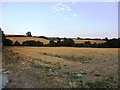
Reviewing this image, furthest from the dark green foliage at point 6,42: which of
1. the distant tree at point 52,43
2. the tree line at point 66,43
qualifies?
the distant tree at point 52,43

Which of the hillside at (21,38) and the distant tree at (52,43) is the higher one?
the hillside at (21,38)

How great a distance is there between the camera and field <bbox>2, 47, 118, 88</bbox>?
349cm

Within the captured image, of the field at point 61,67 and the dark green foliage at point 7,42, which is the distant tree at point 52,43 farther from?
the dark green foliage at point 7,42

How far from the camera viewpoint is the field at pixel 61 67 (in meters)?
3.49

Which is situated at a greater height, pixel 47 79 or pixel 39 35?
pixel 39 35

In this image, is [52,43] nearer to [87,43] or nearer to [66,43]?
[66,43]

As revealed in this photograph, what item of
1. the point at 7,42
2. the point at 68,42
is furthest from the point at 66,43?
the point at 7,42

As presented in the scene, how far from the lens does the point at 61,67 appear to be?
3.58 metres

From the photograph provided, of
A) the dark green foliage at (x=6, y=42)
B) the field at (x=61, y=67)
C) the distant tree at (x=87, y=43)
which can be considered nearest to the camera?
the field at (x=61, y=67)

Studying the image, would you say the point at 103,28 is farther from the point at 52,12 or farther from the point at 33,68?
the point at 33,68

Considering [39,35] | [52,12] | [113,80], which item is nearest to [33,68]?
[39,35]

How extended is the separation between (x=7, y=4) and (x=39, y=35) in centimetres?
76

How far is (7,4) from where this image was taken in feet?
12.1

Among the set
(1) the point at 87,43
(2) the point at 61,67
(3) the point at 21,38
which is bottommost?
(2) the point at 61,67
